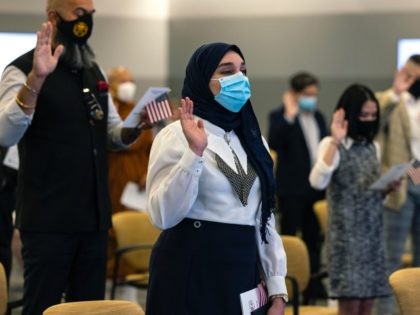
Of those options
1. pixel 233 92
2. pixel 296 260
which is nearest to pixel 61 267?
pixel 233 92

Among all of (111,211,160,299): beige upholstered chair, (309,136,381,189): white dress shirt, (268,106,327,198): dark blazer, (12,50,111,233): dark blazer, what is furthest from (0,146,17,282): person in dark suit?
(268,106,327,198): dark blazer

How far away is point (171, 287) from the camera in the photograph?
10.2 ft

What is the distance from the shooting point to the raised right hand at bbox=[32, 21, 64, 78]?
3848 mm

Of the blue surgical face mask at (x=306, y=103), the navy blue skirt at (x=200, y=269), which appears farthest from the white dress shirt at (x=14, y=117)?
the blue surgical face mask at (x=306, y=103)

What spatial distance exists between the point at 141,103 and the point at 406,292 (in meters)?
1.45

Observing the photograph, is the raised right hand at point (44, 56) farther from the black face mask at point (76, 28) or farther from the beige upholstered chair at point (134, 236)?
the beige upholstered chair at point (134, 236)

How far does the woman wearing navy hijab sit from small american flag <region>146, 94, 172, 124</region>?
1.03 m

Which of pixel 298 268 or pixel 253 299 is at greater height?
pixel 253 299

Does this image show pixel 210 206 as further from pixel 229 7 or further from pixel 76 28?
pixel 229 7

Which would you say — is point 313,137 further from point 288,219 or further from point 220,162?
point 220,162

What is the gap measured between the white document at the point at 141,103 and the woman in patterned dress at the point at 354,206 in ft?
4.84

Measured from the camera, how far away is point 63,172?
13.7ft

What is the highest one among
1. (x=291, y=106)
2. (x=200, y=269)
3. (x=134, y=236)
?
(x=291, y=106)

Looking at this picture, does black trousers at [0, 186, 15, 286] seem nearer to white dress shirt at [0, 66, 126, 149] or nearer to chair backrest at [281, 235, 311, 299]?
white dress shirt at [0, 66, 126, 149]
